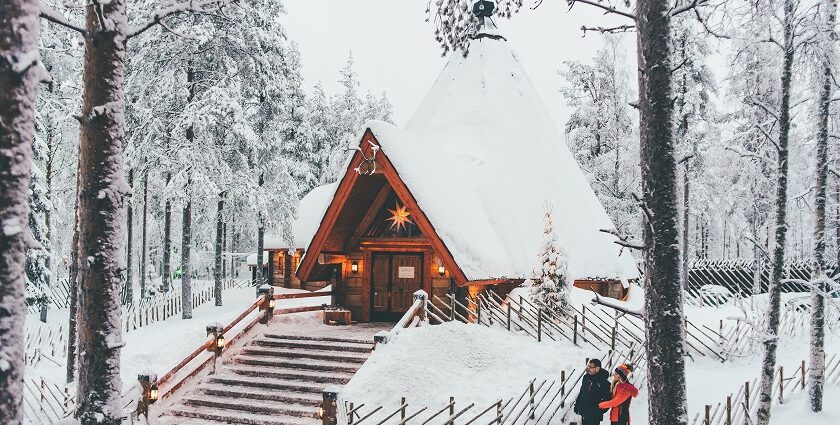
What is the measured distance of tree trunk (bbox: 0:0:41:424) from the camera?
375cm

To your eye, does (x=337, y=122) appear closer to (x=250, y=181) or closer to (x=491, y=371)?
(x=250, y=181)

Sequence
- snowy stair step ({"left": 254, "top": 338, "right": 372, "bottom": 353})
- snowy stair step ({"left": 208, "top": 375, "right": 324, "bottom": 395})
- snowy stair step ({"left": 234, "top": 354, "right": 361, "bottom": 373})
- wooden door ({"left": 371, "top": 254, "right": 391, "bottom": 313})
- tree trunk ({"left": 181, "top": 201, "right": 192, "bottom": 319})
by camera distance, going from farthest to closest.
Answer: tree trunk ({"left": 181, "top": 201, "right": 192, "bottom": 319})
wooden door ({"left": 371, "top": 254, "right": 391, "bottom": 313})
snowy stair step ({"left": 254, "top": 338, "right": 372, "bottom": 353})
snowy stair step ({"left": 234, "top": 354, "right": 361, "bottom": 373})
snowy stair step ({"left": 208, "top": 375, "right": 324, "bottom": 395})

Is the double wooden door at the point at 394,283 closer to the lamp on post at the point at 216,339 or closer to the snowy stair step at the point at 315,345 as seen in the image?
the snowy stair step at the point at 315,345

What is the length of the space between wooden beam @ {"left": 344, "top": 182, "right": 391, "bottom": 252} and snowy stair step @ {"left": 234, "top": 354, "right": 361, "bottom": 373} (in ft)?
16.1

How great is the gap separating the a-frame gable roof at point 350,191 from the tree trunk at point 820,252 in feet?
24.4

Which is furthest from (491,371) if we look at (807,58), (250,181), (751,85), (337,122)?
(337,122)

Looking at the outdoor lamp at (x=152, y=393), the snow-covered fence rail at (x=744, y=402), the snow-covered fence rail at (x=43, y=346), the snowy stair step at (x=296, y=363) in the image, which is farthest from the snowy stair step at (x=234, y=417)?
the snow-covered fence rail at (x=43, y=346)

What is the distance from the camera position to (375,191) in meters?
17.4

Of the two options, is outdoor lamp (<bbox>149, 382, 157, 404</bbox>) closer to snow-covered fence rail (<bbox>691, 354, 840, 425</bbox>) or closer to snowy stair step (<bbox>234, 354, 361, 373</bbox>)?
snowy stair step (<bbox>234, 354, 361, 373</bbox>)

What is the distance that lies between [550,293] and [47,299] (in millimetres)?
18512

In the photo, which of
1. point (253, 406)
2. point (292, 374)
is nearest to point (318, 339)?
point (292, 374)

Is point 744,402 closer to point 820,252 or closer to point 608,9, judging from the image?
point 820,252

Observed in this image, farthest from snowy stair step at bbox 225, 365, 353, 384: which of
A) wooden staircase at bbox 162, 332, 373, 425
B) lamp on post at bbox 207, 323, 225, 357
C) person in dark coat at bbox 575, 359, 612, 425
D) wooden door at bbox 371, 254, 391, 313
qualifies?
person in dark coat at bbox 575, 359, 612, 425

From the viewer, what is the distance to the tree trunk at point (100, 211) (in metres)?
5.81
